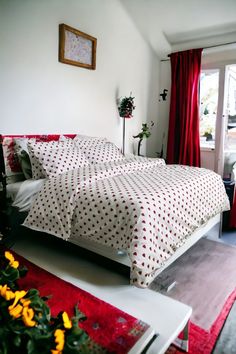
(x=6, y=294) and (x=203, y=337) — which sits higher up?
(x=6, y=294)

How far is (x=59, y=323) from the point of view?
2.74 ft

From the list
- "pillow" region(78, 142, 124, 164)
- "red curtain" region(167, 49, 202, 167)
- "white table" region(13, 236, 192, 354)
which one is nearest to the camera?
"white table" region(13, 236, 192, 354)

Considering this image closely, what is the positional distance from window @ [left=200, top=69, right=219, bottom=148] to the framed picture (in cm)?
159

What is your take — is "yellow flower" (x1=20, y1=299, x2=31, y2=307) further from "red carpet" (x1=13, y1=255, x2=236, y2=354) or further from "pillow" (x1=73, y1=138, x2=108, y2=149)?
"pillow" (x1=73, y1=138, x2=108, y2=149)

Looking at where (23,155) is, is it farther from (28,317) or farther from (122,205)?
(28,317)

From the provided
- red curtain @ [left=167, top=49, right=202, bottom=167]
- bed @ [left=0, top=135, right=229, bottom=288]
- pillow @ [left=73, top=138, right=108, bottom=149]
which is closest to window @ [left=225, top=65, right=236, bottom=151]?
red curtain @ [left=167, top=49, right=202, bottom=167]

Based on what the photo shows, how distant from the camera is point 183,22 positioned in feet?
11.3

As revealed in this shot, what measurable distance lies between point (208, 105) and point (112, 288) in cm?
304

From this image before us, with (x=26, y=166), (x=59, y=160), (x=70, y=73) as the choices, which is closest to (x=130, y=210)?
(x=59, y=160)

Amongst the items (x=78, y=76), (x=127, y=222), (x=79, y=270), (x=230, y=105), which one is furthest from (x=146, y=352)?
(x=230, y=105)

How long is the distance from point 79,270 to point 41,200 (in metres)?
0.55

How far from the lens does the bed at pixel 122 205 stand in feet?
4.96

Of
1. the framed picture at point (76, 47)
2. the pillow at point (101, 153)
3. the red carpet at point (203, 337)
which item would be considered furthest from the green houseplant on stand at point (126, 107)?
the red carpet at point (203, 337)

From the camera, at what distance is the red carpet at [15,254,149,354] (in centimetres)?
110
